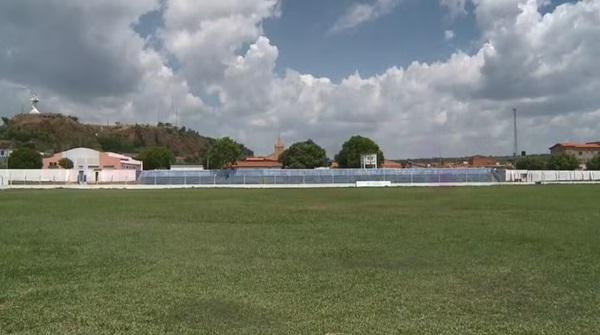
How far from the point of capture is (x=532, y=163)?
133 m

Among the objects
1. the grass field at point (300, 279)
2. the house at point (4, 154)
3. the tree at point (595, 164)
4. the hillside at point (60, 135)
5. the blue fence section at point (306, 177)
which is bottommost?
the grass field at point (300, 279)

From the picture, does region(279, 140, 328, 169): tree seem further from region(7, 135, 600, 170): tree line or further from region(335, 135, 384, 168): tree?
region(335, 135, 384, 168): tree

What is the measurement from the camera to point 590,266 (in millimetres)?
11961

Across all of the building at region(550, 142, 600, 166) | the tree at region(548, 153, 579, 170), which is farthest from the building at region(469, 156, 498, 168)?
the tree at region(548, 153, 579, 170)

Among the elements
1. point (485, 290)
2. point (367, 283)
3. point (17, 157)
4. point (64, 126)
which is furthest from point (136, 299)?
point (64, 126)

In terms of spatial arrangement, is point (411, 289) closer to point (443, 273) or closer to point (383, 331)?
point (443, 273)

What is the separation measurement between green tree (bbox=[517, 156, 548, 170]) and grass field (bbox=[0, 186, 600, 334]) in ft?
384

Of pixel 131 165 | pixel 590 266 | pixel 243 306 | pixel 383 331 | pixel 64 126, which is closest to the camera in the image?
pixel 383 331

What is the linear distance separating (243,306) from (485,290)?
13.3 feet

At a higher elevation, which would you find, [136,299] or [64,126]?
[64,126]

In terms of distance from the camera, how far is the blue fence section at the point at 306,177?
3487 inches

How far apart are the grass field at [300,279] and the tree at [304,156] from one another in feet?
339

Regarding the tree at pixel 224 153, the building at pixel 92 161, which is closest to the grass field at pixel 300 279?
the tree at pixel 224 153

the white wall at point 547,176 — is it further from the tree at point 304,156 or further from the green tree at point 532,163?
the tree at point 304,156
